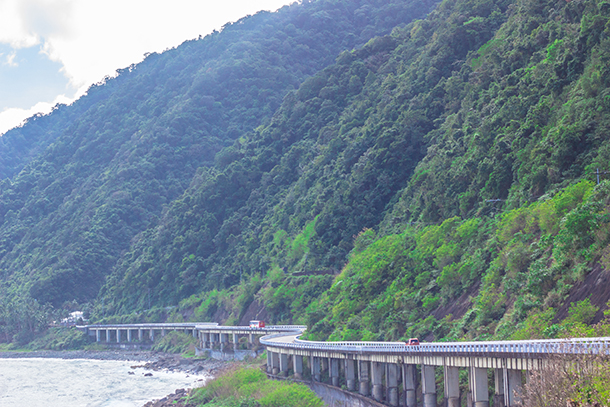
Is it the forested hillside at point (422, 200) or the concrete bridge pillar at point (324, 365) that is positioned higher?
the forested hillside at point (422, 200)

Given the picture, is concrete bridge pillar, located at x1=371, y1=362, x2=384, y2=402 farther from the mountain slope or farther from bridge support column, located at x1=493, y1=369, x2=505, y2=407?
the mountain slope

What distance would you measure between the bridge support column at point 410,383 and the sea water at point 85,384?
32.3 meters

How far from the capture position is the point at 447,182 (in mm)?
71625

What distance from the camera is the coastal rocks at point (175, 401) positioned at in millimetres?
58644

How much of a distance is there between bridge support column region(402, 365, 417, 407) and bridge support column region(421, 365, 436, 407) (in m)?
2.39

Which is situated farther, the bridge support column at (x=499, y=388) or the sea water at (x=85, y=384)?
the sea water at (x=85, y=384)

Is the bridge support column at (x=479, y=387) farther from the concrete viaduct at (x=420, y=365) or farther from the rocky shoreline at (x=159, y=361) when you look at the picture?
the rocky shoreline at (x=159, y=361)

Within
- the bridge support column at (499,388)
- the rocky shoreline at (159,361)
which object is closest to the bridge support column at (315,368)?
the rocky shoreline at (159,361)

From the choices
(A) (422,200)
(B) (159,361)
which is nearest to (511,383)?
(A) (422,200)

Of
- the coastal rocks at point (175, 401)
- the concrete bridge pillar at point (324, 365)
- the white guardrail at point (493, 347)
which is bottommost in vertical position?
the coastal rocks at point (175, 401)

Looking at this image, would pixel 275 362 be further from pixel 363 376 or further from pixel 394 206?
pixel 394 206

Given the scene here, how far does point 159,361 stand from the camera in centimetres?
10494

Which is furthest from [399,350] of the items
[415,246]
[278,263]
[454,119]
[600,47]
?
[278,263]

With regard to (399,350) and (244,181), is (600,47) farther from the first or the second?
(244,181)
